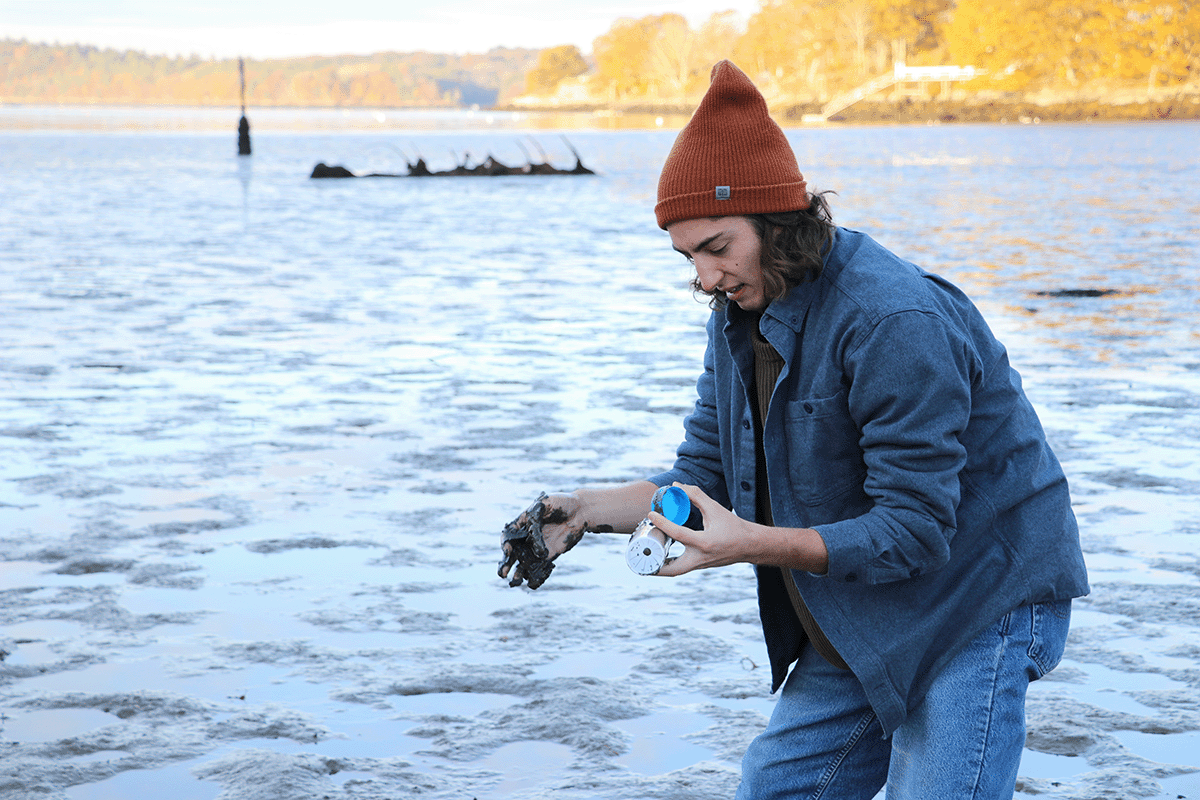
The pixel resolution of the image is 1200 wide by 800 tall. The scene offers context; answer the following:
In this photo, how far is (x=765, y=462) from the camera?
253 centimetres

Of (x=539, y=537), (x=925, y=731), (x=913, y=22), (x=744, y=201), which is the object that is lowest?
(x=925, y=731)

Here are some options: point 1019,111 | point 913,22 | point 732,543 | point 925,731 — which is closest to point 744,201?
point 732,543

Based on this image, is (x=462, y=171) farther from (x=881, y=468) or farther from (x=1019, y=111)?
(x=1019, y=111)

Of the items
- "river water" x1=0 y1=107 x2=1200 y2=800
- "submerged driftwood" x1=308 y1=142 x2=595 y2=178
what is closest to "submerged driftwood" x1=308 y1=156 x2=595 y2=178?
"submerged driftwood" x1=308 y1=142 x2=595 y2=178

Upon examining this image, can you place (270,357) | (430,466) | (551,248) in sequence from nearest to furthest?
(430,466)
(270,357)
(551,248)

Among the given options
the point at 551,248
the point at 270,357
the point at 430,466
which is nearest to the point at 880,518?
the point at 430,466

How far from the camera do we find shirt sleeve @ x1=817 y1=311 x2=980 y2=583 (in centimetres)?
221

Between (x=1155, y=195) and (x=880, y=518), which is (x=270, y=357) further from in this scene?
(x=1155, y=195)

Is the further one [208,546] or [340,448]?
[340,448]

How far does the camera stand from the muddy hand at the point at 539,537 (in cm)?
261

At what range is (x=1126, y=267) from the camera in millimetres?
15602

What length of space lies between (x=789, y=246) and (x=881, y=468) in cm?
42

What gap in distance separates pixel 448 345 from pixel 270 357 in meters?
1.44

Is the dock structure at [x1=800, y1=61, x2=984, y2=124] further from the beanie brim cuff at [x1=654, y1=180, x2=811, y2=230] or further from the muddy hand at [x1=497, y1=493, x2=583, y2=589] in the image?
the beanie brim cuff at [x1=654, y1=180, x2=811, y2=230]
